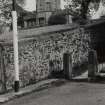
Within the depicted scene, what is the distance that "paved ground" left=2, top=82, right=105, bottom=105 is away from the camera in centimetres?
Answer: 1347

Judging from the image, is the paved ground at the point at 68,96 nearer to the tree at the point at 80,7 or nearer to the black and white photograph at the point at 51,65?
the black and white photograph at the point at 51,65

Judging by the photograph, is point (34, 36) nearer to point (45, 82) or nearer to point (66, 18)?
point (45, 82)

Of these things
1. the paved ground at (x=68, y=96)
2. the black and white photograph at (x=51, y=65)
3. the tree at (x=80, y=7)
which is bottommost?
the paved ground at (x=68, y=96)

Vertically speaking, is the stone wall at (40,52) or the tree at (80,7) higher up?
the tree at (80,7)

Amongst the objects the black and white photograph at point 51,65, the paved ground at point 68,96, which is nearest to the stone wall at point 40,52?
the black and white photograph at point 51,65

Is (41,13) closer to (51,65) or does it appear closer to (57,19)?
(57,19)

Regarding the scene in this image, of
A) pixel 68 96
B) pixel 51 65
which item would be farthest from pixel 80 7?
pixel 68 96

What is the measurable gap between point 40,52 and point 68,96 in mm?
4998

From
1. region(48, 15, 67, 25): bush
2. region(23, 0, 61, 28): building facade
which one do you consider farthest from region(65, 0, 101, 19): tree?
region(23, 0, 61, 28): building facade

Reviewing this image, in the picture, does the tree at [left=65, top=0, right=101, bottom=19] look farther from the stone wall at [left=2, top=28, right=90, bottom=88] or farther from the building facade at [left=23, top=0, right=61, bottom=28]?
the stone wall at [left=2, top=28, right=90, bottom=88]

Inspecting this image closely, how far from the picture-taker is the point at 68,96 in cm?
1448

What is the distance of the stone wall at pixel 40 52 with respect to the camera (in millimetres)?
16188

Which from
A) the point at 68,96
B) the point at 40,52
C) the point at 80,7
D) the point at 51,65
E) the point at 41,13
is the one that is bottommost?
the point at 68,96

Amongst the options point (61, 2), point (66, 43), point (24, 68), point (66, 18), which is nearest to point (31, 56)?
point (24, 68)
